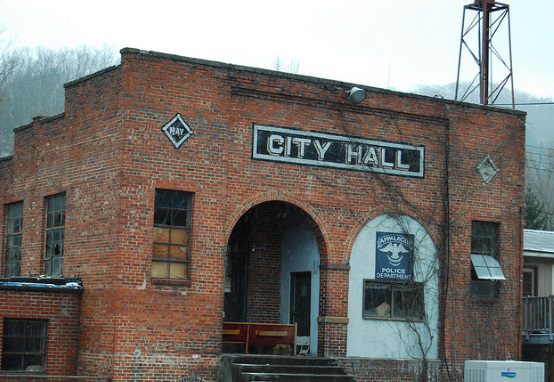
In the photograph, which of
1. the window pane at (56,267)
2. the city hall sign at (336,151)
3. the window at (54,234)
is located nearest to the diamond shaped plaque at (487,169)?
the city hall sign at (336,151)

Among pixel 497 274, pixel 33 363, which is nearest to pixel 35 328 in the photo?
pixel 33 363

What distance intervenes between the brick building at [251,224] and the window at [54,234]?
0.06 meters

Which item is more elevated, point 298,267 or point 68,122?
point 68,122

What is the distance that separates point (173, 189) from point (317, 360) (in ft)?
16.2

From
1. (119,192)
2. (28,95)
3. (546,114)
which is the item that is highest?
(546,114)

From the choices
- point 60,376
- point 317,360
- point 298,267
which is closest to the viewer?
point 60,376

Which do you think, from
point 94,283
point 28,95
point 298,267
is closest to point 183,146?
point 94,283

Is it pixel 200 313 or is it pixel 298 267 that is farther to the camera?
pixel 298 267

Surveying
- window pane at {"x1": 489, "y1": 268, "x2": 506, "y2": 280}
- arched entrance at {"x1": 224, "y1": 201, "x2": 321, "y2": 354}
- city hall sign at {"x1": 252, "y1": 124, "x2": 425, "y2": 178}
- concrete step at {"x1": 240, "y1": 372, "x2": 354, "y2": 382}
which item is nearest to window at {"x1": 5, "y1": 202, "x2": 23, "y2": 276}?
arched entrance at {"x1": 224, "y1": 201, "x2": 321, "y2": 354}

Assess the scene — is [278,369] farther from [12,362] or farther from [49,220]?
[49,220]

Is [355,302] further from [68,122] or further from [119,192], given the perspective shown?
[68,122]

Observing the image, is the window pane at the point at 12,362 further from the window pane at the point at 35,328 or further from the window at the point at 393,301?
the window at the point at 393,301

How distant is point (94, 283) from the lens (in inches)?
850

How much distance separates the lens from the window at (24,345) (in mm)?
21172
